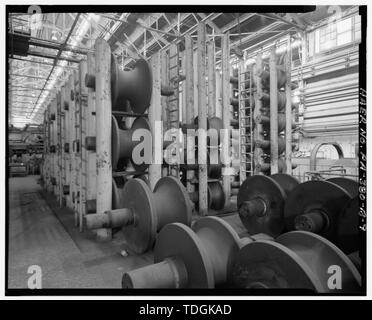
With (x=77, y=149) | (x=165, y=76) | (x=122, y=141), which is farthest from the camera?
(x=165, y=76)

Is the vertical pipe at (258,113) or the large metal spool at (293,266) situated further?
the vertical pipe at (258,113)

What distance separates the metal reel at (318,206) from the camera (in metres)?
2.04

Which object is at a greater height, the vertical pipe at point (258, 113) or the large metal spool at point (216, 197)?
the vertical pipe at point (258, 113)

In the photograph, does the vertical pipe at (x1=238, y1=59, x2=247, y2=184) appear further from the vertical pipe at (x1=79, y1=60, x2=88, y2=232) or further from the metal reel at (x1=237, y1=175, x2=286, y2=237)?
the vertical pipe at (x1=79, y1=60, x2=88, y2=232)

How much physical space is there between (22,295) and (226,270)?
1.13 meters

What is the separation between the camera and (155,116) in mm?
3064

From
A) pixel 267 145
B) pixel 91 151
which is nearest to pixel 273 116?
pixel 267 145

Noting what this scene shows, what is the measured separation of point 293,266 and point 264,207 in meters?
1.67

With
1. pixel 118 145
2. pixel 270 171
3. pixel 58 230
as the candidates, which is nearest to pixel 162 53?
pixel 118 145

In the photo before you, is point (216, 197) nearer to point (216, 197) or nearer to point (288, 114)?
point (216, 197)

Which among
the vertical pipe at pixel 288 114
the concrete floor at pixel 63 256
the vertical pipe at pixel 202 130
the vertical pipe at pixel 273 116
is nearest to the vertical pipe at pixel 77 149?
the concrete floor at pixel 63 256

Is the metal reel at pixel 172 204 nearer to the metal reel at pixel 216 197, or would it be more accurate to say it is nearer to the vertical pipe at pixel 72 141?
the metal reel at pixel 216 197

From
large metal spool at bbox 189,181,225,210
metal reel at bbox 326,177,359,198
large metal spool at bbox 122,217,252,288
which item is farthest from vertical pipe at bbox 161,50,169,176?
large metal spool at bbox 122,217,252,288

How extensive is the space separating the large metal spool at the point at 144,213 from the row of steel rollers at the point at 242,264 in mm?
503
